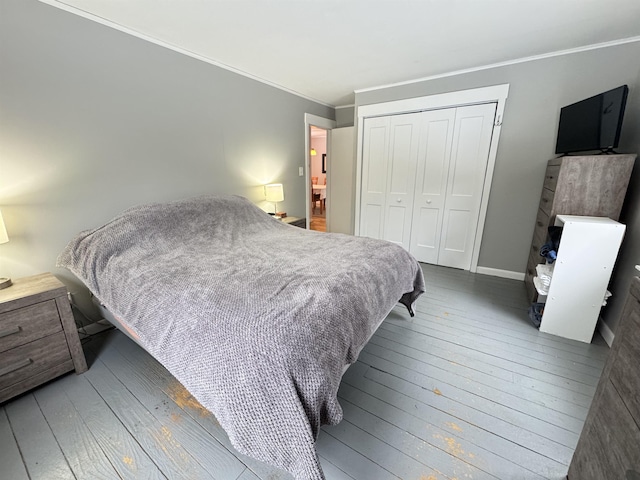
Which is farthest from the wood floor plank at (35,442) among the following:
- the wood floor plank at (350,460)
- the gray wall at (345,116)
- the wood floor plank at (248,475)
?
the gray wall at (345,116)

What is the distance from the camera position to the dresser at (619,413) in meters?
0.71

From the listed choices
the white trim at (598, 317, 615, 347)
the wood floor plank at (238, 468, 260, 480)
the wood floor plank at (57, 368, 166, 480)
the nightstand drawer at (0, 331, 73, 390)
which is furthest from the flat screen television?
the nightstand drawer at (0, 331, 73, 390)

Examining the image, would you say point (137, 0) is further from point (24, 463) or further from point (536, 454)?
point (536, 454)

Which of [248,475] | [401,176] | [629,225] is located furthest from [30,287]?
[629,225]

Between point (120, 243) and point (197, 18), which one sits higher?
point (197, 18)

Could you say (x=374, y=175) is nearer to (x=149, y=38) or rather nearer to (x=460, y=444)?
(x=149, y=38)

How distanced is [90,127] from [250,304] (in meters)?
1.90

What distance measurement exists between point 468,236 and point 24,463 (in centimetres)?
382

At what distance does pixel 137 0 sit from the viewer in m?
1.64

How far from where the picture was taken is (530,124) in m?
2.63

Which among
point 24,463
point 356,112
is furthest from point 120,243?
point 356,112

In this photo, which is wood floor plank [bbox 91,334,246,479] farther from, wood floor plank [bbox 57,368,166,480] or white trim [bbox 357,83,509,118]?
white trim [bbox 357,83,509,118]

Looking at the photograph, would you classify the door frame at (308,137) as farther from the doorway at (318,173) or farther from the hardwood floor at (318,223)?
the doorway at (318,173)

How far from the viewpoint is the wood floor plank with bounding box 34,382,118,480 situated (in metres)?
1.11
